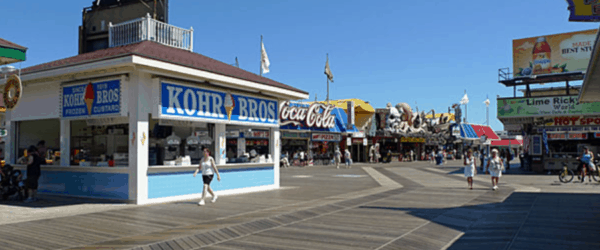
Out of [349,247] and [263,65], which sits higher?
[263,65]

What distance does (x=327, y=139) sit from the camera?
148 ft

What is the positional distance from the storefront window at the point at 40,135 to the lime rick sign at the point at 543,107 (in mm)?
27463

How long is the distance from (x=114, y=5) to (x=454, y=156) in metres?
58.1


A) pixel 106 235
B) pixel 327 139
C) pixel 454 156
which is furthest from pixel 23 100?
pixel 454 156

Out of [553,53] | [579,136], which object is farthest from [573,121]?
[553,53]

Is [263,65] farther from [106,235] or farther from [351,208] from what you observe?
[106,235]

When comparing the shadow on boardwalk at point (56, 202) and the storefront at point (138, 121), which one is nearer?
the shadow on boardwalk at point (56, 202)

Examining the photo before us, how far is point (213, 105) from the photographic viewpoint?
15531 mm

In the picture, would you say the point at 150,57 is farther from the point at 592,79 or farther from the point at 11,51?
the point at 592,79

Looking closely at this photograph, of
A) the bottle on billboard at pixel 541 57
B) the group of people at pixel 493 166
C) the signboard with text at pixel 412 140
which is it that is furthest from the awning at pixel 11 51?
the signboard with text at pixel 412 140

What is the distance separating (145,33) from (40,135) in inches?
209

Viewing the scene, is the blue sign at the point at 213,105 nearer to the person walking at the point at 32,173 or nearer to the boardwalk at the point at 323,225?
the boardwalk at the point at 323,225

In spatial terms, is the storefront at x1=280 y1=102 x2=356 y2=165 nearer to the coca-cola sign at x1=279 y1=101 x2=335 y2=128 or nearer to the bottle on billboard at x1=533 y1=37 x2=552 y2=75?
the coca-cola sign at x1=279 y1=101 x2=335 y2=128

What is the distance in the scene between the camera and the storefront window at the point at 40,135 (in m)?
16.4
